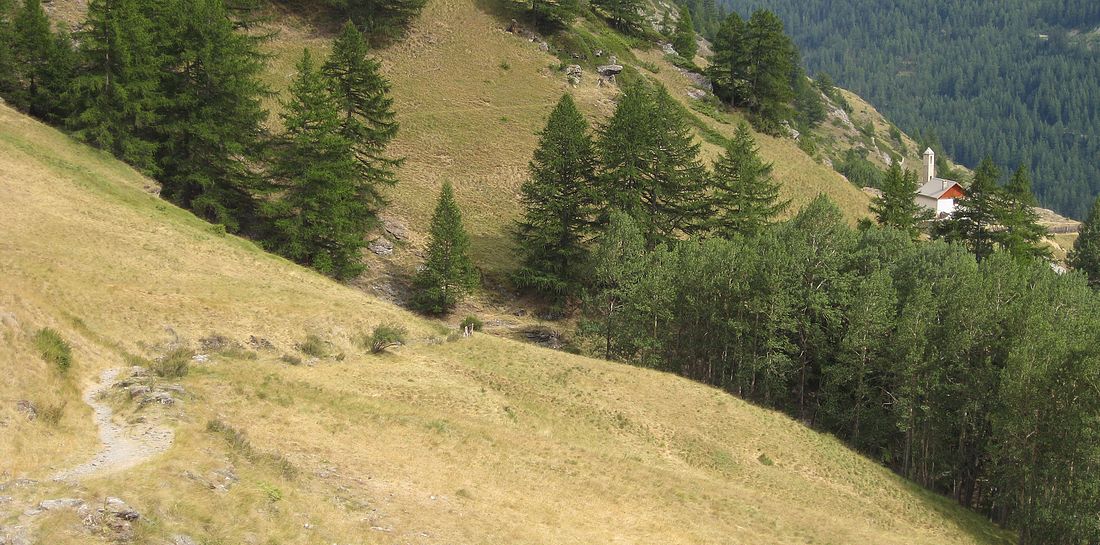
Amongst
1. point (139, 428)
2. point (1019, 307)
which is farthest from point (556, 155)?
point (139, 428)

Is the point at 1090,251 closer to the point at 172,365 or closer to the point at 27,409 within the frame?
the point at 172,365

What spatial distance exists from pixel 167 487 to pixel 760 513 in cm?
1955

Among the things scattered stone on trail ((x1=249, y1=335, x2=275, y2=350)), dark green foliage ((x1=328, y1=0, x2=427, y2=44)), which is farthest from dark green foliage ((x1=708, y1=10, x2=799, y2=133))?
scattered stone on trail ((x1=249, y1=335, x2=275, y2=350))

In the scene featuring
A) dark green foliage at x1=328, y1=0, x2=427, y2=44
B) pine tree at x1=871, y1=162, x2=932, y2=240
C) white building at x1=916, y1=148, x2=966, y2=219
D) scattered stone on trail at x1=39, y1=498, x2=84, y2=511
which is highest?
dark green foliage at x1=328, y1=0, x2=427, y2=44

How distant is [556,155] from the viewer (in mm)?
53156

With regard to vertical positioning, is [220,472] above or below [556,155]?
below

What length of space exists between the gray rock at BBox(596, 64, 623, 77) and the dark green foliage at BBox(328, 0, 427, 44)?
19.7 meters

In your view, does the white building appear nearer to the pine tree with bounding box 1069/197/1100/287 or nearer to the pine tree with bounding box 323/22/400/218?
the pine tree with bounding box 1069/197/1100/287

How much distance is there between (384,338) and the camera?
35.7 meters

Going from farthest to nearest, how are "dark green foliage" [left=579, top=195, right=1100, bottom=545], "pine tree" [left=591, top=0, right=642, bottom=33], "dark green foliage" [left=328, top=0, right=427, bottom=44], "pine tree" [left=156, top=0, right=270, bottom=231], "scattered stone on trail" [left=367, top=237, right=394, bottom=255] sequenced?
"pine tree" [left=591, top=0, right=642, bottom=33] < "dark green foliage" [left=328, top=0, right=427, bottom=44] < "scattered stone on trail" [left=367, top=237, right=394, bottom=255] < "pine tree" [left=156, top=0, right=270, bottom=231] < "dark green foliage" [left=579, top=195, right=1100, bottom=545]

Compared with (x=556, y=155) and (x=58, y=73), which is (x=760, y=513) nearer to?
(x=556, y=155)

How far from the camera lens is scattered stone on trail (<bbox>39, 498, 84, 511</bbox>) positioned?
1355 cm

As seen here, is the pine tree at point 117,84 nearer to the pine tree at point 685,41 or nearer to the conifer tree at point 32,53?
the conifer tree at point 32,53

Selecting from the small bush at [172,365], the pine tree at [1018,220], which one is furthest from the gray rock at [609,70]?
the small bush at [172,365]
